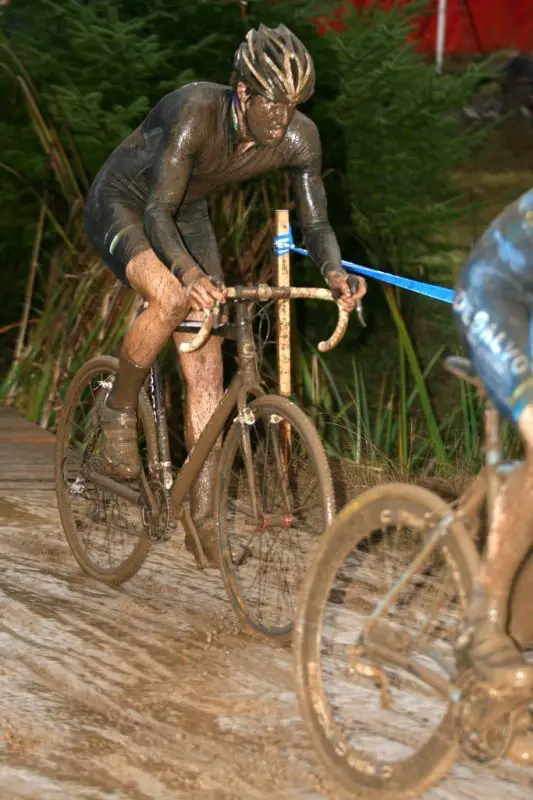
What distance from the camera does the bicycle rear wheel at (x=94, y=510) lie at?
6.36m

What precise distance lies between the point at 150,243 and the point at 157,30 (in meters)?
4.70

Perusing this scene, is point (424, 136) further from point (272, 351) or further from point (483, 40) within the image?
point (483, 40)

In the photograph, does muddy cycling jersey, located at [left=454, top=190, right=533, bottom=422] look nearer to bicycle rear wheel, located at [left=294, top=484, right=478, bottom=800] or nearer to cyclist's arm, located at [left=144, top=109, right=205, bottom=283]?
bicycle rear wheel, located at [left=294, top=484, right=478, bottom=800]

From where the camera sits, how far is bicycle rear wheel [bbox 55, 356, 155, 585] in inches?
251

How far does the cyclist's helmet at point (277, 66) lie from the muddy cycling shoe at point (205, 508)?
144 centimetres

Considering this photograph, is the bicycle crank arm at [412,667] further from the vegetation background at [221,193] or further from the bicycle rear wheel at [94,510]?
the vegetation background at [221,193]

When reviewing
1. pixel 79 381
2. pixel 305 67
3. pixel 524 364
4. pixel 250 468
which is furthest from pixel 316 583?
pixel 79 381

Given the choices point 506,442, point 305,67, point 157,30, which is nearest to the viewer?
point 305,67

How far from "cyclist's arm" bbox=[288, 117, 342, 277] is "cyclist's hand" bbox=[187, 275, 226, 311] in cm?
66

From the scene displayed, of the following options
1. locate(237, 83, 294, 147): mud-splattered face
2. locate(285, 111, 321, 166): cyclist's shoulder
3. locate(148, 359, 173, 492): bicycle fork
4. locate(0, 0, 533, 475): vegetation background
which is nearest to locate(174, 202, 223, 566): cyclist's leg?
locate(148, 359, 173, 492): bicycle fork

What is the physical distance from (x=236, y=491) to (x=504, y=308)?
276 centimetres

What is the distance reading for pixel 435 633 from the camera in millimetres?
3906

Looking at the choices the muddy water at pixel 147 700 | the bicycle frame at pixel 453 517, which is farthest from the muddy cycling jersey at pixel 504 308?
the muddy water at pixel 147 700

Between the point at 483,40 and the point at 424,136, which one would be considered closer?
the point at 424,136
